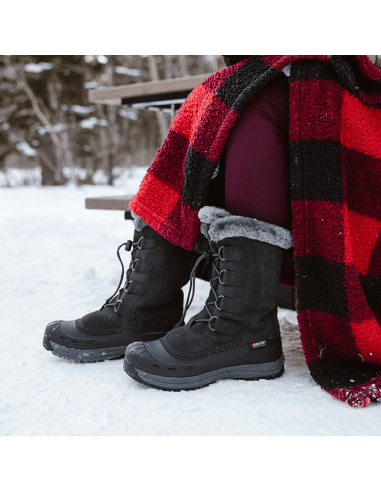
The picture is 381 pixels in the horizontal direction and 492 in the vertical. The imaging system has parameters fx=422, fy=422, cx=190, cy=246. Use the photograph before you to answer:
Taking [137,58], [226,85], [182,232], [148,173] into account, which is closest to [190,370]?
[182,232]

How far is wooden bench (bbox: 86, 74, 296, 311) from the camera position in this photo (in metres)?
1.44

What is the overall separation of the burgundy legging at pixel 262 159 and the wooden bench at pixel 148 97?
58 cm

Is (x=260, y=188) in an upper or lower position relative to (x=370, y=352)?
upper

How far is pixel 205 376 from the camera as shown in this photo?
2.81ft

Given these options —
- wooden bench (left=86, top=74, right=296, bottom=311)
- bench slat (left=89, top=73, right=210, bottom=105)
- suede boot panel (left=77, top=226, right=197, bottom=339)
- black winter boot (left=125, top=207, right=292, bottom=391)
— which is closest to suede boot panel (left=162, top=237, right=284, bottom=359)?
black winter boot (left=125, top=207, right=292, bottom=391)

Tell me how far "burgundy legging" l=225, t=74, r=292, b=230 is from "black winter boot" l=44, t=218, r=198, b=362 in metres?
0.25

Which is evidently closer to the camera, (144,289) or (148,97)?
(144,289)

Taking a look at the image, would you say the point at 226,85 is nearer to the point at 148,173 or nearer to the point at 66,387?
the point at 148,173

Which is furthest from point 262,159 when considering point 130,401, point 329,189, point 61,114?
point 61,114

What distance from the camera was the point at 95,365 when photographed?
0.97m

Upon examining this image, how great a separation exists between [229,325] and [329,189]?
13.3 inches

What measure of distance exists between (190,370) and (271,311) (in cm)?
22

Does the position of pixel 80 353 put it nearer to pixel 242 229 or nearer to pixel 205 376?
pixel 205 376

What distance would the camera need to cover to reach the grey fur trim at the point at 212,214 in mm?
870
